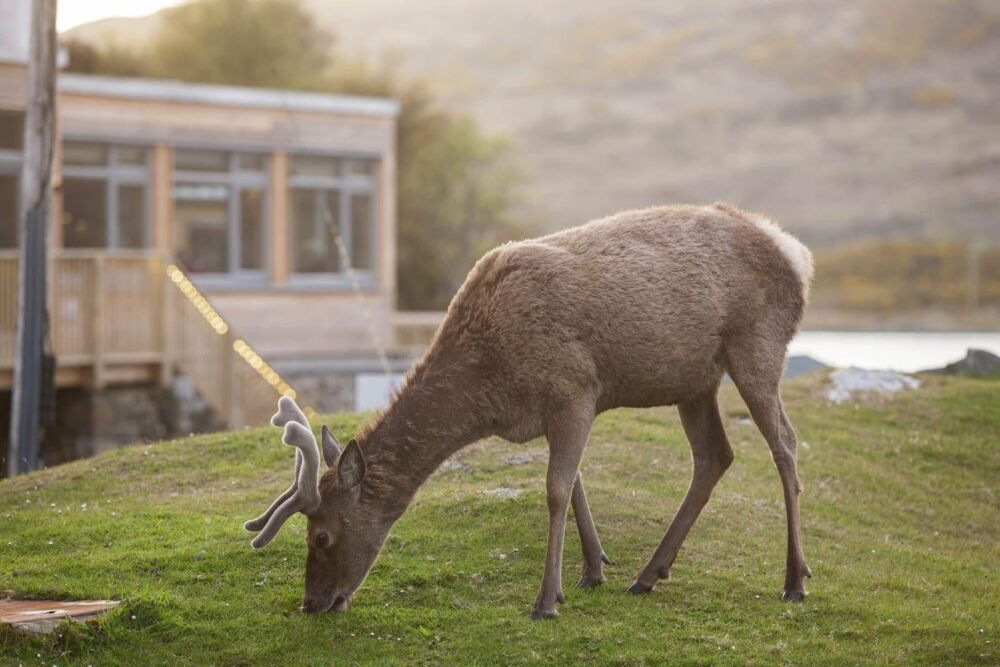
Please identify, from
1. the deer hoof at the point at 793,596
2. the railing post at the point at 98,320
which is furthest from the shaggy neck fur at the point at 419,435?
the railing post at the point at 98,320

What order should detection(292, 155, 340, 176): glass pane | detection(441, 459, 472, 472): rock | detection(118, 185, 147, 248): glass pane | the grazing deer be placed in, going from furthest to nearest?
detection(292, 155, 340, 176): glass pane < detection(118, 185, 147, 248): glass pane < detection(441, 459, 472, 472): rock < the grazing deer

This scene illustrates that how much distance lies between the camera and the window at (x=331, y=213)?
3038cm

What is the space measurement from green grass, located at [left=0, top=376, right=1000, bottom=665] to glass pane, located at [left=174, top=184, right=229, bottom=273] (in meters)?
16.1

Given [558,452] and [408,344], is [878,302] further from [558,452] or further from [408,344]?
[558,452]

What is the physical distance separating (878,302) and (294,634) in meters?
98.3

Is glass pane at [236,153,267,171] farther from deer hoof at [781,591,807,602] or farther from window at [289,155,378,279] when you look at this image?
deer hoof at [781,591,807,602]

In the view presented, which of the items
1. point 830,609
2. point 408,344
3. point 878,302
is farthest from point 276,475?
point 878,302

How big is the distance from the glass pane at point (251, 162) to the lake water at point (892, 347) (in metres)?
12.5

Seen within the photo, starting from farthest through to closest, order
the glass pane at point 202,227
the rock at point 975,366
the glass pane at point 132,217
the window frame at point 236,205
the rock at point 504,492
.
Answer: the window frame at point 236,205 → the glass pane at point 202,227 → the glass pane at point 132,217 → the rock at point 975,366 → the rock at point 504,492

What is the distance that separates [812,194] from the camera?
164 meters

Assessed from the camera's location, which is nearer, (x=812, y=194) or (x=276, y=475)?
(x=276, y=475)

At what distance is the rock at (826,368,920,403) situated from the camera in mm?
15445

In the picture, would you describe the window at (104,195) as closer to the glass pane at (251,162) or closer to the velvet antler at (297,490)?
the glass pane at (251,162)

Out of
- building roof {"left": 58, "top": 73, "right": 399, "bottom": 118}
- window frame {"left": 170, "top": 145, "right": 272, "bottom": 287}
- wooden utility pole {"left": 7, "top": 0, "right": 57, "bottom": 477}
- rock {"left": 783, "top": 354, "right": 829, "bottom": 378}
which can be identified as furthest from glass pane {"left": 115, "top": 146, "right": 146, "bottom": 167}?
rock {"left": 783, "top": 354, "right": 829, "bottom": 378}
